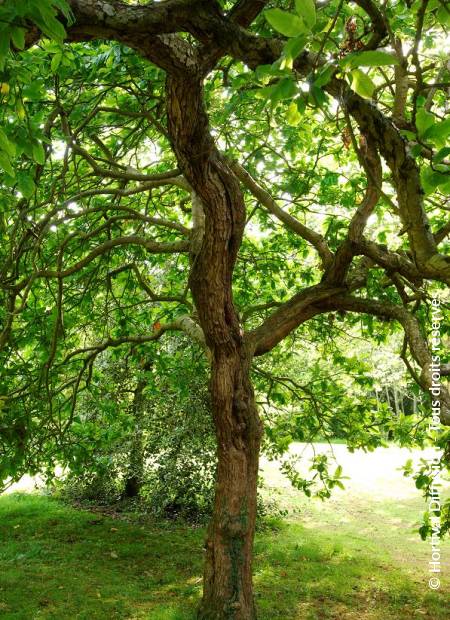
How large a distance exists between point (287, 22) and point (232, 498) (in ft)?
14.8

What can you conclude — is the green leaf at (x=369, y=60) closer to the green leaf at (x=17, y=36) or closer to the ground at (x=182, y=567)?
the green leaf at (x=17, y=36)

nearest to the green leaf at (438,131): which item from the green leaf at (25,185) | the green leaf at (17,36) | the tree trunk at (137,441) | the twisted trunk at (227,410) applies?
the green leaf at (17,36)

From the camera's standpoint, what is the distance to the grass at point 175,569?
21.9ft

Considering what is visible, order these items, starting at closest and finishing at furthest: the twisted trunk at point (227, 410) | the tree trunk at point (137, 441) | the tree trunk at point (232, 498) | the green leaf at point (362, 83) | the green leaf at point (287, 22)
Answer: the green leaf at point (287, 22)
the green leaf at point (362, 83)
the twisted trunk at point (227, 410)
the tree trunk at point (232, 498)
the tree trunk at point (137, 441)

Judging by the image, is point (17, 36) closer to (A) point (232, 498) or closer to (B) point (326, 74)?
(B) point (326, 74)

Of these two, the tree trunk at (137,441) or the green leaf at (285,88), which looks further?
the tree trunk at (137,441)

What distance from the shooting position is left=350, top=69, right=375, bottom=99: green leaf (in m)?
1.31

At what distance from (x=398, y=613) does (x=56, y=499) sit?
27.9 ft

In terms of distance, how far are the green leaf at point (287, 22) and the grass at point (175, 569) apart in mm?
6400

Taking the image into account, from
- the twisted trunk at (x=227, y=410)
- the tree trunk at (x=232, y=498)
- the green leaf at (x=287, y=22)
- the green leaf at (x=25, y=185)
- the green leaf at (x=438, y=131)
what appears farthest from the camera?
the tree trunk at (x=232, y=498)

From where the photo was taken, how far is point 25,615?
20.5ft

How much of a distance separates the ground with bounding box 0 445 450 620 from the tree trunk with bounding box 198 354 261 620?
1.62 meters

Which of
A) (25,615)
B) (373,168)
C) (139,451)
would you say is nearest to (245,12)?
(373,168)

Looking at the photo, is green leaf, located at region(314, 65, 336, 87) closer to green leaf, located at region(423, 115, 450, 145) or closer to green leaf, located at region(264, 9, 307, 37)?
green leaf, located at region(264, 9, 307, 37)
